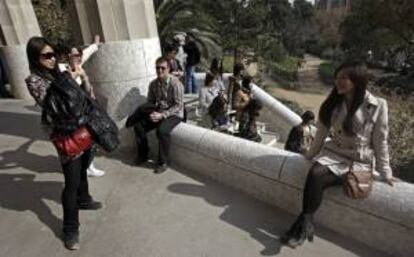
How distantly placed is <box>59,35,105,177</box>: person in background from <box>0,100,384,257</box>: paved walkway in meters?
0.20

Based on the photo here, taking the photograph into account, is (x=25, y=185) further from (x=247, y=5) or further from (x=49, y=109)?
(x=247, y=5)

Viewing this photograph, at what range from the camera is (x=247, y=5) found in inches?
804

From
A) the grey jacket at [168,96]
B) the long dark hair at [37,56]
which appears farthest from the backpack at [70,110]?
the grey jacket at [168,96]

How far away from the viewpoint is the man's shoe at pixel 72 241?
3.18m

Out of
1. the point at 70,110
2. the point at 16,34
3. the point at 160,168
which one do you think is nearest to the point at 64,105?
the point at 70,110

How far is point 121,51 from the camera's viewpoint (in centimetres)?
491

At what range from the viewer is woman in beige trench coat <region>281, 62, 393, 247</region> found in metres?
3.02

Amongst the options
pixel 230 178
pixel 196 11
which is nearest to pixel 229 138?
pixel 230 178

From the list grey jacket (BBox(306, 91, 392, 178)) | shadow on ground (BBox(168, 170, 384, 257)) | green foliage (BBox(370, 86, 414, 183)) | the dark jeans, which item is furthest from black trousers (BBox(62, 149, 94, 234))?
green foliage (BBox(370, 86, 414, 183))

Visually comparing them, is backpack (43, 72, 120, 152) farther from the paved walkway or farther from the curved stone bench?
the curved stone bench

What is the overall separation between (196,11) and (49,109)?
15.9 metres

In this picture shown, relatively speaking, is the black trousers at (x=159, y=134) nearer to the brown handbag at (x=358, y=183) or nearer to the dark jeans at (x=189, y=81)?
the brown handbag at (x=358, y=183)

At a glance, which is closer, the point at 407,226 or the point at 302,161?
the point at 407,226

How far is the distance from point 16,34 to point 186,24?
8.77 m
